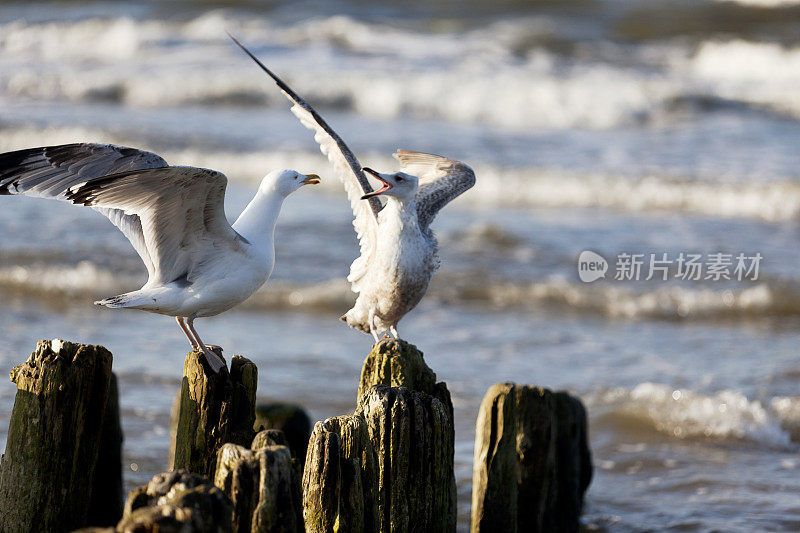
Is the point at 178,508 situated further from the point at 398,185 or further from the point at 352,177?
the point at 352,177

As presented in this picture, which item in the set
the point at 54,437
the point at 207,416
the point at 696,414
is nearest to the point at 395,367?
the point at 207,416

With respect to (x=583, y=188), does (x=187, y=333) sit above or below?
below

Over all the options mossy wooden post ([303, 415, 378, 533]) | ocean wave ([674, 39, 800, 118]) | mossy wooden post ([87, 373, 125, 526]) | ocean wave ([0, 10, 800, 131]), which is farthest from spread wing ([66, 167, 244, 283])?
ocean wave ([674, 39, 800, 118])

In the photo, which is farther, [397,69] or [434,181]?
[397,69]

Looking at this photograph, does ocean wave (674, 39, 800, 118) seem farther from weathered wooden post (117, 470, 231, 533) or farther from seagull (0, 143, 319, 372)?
weathered wooden post (117, 470, 231, 533)

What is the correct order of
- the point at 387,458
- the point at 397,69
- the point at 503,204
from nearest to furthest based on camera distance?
the point at 387,458 < the point at 503,204 < the point at 397,69

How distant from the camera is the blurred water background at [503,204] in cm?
622

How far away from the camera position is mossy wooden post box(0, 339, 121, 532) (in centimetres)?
326

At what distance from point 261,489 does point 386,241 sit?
2.25 meters

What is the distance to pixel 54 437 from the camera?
329 centimetres

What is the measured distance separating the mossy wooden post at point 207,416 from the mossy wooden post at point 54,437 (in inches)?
11.1

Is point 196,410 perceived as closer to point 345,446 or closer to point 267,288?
point 345,446

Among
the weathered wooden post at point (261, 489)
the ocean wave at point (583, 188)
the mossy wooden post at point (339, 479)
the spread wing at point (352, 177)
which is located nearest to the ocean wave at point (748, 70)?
the ocean wave at point (583, 188)

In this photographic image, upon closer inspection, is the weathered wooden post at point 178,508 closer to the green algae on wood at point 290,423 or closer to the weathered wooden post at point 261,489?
the weathered wooden post at point 261,489
